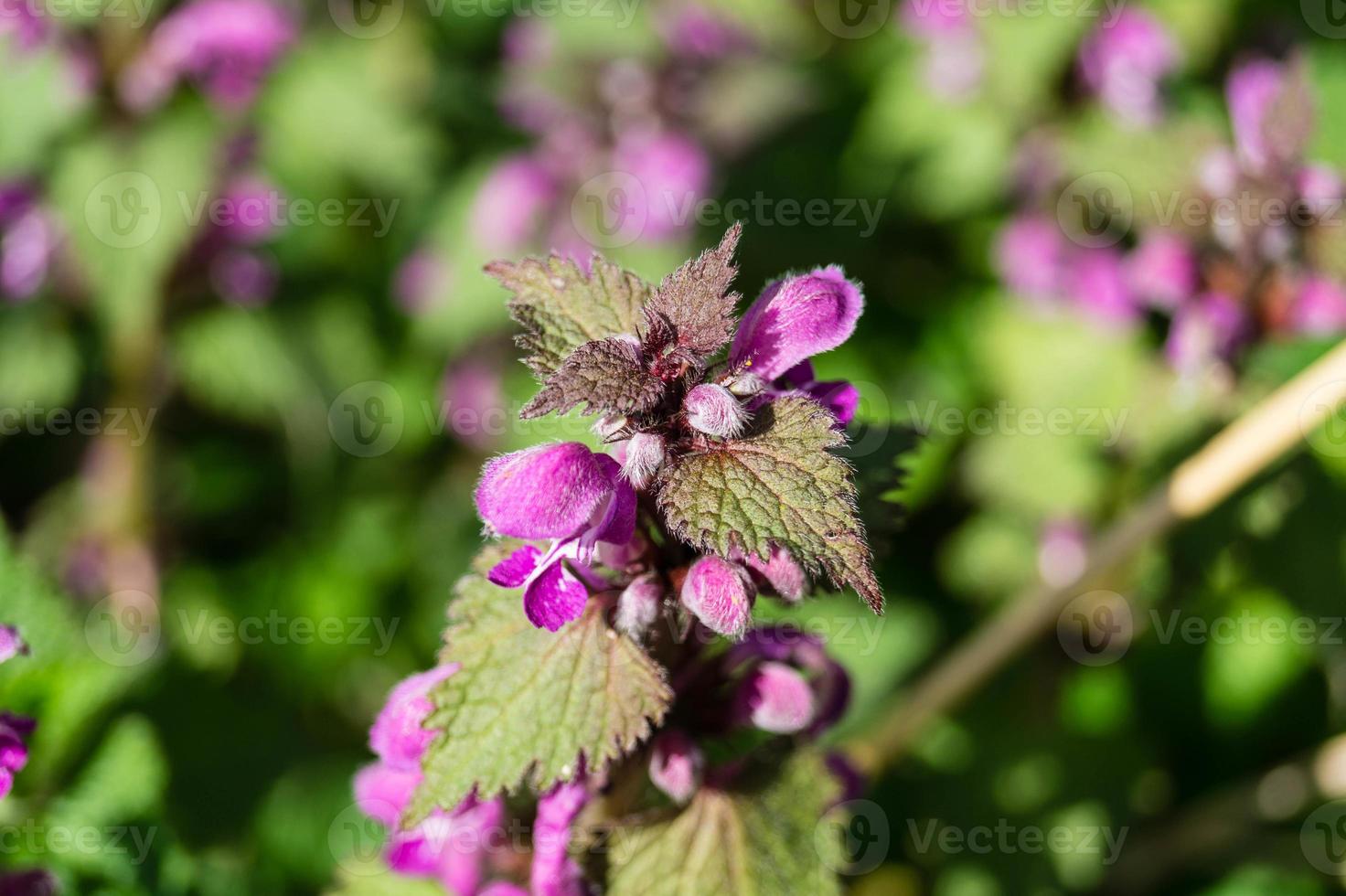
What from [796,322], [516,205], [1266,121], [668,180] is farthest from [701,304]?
[516,205]

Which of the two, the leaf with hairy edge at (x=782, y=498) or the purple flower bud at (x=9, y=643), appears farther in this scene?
the purple flower bud at (x=9, y=643)

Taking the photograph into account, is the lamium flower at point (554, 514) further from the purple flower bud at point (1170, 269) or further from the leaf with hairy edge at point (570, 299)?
the purple flower bud at point (1170, 269)

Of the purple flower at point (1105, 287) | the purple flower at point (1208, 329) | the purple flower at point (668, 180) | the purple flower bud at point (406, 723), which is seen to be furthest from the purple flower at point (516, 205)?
the purple flower bud at point (406, 723)

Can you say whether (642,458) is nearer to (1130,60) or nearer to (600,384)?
(600,384)

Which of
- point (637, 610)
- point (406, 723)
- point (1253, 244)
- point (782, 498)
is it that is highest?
point (782, 498)

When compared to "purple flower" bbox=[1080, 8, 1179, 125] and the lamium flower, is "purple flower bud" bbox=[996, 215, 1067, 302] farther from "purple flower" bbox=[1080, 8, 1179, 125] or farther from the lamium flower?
the lamium flower

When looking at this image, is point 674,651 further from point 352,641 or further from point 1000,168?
point 1000,168

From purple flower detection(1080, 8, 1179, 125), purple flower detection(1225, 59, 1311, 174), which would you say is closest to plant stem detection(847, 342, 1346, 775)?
purple flower detection(1225, 59, 1311, 174)
